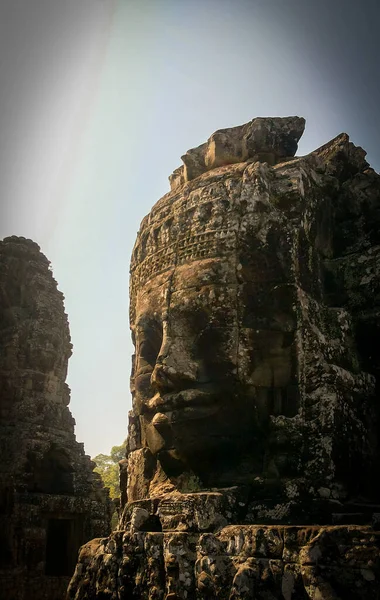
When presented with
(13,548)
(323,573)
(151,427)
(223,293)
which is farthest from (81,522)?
(323,573)

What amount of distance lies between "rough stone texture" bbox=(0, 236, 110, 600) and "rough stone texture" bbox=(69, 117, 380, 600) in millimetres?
8400

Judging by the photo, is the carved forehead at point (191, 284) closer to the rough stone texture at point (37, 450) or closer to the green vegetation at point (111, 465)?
the rough stone texture at point (37, 450)

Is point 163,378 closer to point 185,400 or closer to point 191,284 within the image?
point 185,400

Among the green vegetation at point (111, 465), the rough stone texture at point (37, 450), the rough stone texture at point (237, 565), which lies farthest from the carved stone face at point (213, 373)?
the green vegetation at point (111, 465)

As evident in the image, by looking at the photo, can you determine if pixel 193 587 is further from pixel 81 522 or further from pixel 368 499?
pixel 81 522

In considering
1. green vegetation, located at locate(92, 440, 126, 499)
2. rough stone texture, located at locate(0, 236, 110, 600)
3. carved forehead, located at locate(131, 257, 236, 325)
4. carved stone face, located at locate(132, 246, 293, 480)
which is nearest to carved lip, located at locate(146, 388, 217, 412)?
carved stone face, located at locate(132, 246, 293, 480)

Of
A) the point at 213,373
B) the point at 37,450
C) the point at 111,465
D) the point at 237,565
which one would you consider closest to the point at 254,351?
the point at 213,373

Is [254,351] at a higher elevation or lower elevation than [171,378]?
higher

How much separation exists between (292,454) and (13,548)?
1110cm

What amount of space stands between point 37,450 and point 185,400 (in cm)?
1125

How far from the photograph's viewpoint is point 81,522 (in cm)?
1602

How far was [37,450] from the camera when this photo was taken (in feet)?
54.3

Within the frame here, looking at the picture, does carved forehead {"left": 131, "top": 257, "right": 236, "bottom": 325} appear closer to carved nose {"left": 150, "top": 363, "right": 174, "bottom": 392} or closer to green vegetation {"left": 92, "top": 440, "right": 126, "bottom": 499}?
carved nose {"left": 150, "top": 363, "right": 174, "bottom": 392}

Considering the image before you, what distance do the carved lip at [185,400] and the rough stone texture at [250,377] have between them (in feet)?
0.05
